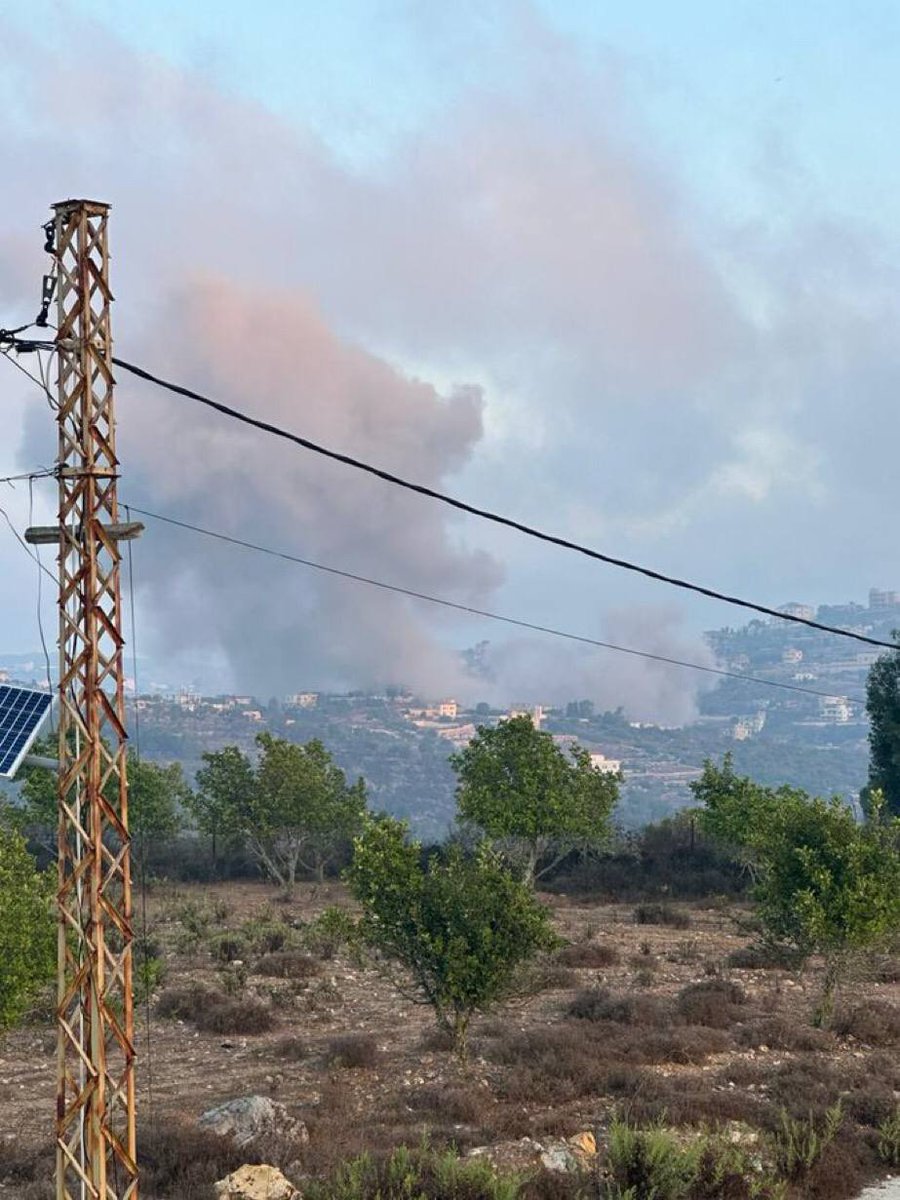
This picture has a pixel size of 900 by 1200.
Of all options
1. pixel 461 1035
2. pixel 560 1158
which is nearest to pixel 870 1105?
pixel 560 1158

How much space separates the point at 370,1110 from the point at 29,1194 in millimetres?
7204

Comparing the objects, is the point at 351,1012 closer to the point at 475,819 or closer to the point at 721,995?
the point at 721,995

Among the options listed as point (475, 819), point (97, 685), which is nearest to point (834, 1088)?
point (97, 685)

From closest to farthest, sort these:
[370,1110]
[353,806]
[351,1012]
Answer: [370,1110] → [351,1012] → [353,806]

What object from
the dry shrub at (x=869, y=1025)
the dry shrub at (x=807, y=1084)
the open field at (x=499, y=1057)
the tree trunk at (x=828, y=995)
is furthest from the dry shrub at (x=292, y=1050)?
the dry shrub at (x=869, y=1025)

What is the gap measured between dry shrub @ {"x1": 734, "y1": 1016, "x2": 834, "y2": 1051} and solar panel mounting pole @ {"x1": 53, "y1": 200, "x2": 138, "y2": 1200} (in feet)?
68.2

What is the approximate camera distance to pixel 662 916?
5591 cm

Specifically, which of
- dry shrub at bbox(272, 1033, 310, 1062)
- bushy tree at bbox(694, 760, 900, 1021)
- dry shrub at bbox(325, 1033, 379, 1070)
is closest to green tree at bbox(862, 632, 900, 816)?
bushy tree at bbox(694, 760, 900, 1021)

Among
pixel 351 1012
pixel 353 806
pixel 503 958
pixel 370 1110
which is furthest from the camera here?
pixel 353 806

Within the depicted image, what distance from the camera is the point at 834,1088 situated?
2600 centimetres

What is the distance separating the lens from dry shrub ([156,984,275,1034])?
111 ft

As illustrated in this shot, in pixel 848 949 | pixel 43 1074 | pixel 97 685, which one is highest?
pixel 97 685

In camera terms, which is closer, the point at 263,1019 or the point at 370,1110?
the point at 370,1110

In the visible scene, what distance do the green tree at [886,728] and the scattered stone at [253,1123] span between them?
183 ft
